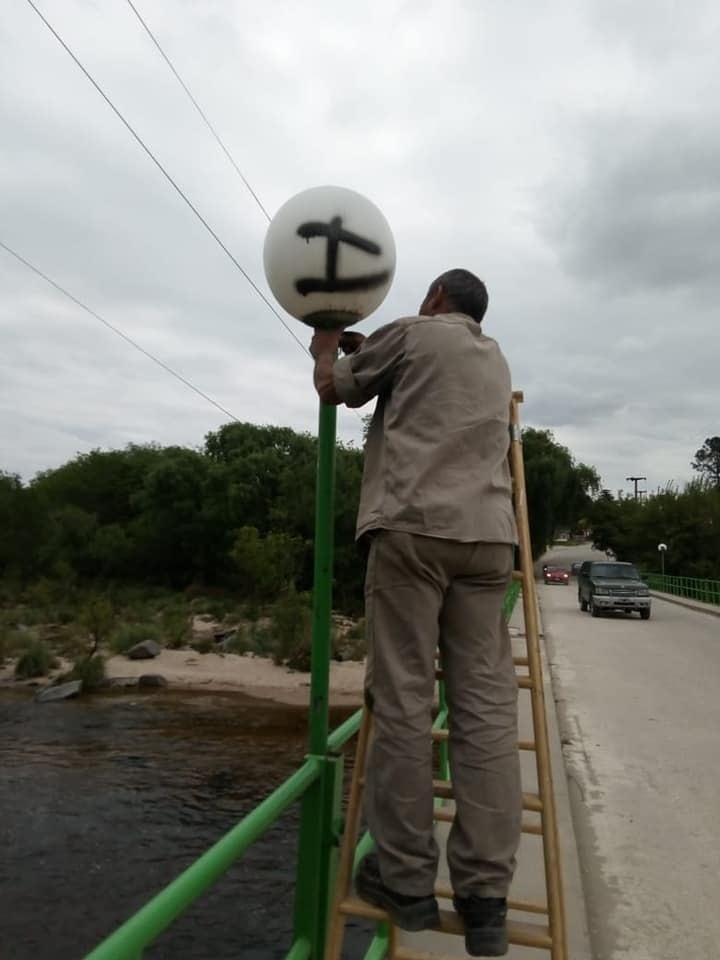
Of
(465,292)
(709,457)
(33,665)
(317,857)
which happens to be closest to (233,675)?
(33,665)

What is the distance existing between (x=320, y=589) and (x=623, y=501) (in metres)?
69.0

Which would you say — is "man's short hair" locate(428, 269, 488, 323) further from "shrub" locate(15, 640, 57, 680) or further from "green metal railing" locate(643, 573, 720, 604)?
"green metal railing" locate(643, 573, 720, 604)

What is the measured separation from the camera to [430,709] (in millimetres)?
2221

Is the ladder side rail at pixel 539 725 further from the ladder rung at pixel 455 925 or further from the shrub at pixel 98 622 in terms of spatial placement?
the shrub at pixel 98 622

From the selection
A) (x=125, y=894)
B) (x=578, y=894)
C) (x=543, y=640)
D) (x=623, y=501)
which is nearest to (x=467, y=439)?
(x=578, y=894)

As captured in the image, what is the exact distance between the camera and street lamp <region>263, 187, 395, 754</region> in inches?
105

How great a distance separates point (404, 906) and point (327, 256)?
1875 millimetres

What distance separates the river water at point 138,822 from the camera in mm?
8062

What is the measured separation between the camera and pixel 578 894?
430cm

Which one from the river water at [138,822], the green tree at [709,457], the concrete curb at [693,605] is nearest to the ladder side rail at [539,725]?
the river water at [138,822]

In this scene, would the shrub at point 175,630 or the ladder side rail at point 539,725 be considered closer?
the ladder side rail at point 539,725

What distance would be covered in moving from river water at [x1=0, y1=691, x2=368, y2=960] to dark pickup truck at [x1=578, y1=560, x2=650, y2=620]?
418 inches

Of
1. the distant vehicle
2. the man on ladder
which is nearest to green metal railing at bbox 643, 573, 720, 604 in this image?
the distant vehicle

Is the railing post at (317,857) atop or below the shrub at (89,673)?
atop
